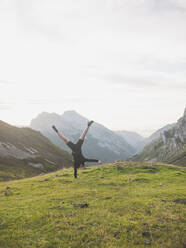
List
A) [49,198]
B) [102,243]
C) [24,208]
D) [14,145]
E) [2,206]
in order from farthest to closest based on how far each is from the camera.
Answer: [14,145], [49,198], [2,206], [24,208], [102,243]

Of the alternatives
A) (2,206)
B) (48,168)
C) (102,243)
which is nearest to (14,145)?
(48,168)

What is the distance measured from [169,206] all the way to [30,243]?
34.8 ft

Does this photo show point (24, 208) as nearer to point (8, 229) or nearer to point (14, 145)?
point (8, 229)

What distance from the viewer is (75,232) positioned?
10.3 meters

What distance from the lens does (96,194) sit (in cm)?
1795

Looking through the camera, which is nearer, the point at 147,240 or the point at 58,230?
the point at 147,240

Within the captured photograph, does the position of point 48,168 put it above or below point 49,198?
below

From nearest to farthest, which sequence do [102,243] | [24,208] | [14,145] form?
[102,243], [24,208], [14,145]

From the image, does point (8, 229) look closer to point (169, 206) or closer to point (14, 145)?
point (169, 206)

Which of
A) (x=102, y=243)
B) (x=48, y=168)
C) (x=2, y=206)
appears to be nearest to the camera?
(x=102, y=243)

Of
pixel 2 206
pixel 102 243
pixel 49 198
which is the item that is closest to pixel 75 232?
pixel 102 243

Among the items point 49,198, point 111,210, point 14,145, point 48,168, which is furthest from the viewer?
point 14,145

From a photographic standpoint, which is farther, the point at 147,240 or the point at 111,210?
the point at 111,210

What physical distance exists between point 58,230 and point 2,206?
7.60m
